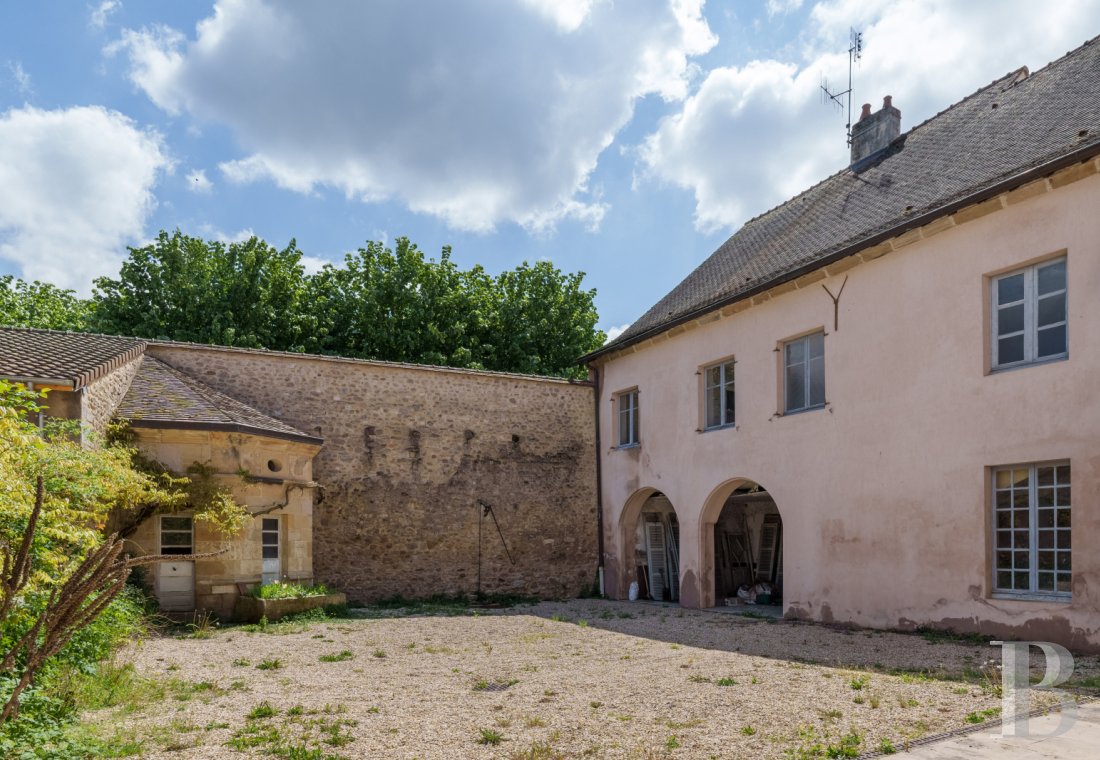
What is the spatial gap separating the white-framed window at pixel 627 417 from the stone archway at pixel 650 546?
1185mm

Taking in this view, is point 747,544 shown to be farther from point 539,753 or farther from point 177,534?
point 539,753

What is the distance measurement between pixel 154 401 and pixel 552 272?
1662 cm

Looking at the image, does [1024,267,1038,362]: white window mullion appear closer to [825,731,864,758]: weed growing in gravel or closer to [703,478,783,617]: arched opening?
[825,731,864,758]: weed growing in gravel

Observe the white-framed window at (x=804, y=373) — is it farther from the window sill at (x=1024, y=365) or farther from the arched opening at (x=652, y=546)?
the arched opening at (x=652, y=546)

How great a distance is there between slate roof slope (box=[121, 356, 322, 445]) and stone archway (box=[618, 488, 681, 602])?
6517mm

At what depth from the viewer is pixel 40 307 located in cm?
3155

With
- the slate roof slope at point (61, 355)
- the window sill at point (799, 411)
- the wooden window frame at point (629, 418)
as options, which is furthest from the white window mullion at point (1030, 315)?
the slate roof slope at point (61, 355)

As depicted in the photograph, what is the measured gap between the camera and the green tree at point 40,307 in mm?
30078

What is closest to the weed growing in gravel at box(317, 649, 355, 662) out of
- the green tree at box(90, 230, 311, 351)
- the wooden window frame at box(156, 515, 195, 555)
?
the wooden window frame at box(156, 515, 195, 555)

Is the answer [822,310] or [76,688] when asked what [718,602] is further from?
[76,688]

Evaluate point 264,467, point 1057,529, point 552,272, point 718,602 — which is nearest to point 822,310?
point 1057,529

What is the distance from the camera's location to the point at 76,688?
6.39 m

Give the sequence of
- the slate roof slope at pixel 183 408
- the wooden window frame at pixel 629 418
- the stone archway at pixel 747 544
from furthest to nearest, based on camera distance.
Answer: the wooden window frame at pixel 629 418
the stone archway at pixel 747 544
the slate roof slope at pixel 183 408

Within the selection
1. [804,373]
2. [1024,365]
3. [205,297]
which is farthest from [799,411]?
[205,297]
